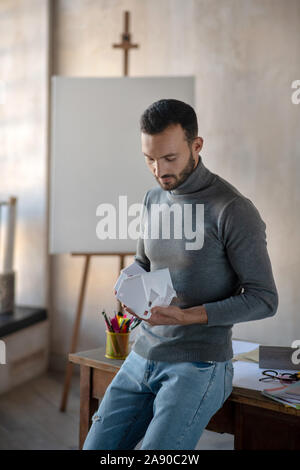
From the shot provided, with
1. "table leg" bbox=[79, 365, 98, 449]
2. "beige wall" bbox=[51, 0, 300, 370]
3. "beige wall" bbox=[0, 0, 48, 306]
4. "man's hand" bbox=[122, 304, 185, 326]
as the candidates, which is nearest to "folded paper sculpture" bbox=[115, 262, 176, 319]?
"man's hand" bbox=[122, 304, 185, 326]

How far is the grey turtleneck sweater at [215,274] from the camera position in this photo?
1396 millimetres

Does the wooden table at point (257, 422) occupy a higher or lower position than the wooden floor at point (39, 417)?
higher

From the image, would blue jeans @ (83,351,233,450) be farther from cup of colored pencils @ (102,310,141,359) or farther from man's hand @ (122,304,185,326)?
cup of colored pencils @ (102,310,141,359)

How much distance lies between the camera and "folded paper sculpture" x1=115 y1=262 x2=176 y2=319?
1399 millimetres

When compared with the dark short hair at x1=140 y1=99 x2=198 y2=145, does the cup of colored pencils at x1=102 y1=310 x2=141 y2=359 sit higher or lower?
lower

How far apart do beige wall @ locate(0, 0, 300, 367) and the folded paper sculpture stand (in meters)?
1.79

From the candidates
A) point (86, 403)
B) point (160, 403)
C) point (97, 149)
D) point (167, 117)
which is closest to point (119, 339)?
point (86, 403)

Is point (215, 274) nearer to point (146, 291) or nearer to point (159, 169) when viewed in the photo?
point (146, 291)

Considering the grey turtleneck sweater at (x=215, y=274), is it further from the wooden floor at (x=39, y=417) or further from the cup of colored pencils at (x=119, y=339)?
the wooden floor at (x=39, y=417)

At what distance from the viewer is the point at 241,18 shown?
317cm

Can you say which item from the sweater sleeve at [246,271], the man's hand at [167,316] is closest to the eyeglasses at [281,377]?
the sweater sleeve at [246,271]

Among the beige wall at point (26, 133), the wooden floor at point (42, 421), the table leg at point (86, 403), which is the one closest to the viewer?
the table leg at point (86, 403)

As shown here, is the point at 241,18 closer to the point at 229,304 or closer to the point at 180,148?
the point at 180,148
